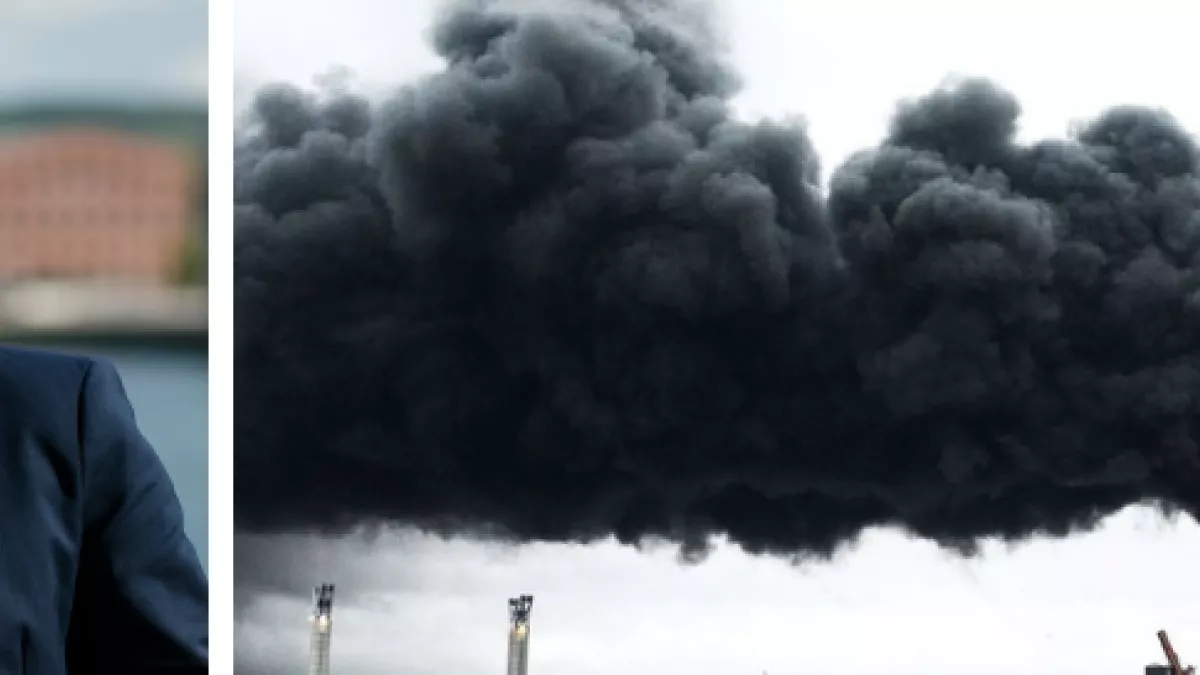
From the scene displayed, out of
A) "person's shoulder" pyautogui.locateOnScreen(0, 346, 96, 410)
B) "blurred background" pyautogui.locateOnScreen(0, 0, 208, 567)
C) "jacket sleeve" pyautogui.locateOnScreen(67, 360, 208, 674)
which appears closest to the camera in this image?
"jacket sleeve" pyautogui.locateOnScreen(67, 360, 208, 674)

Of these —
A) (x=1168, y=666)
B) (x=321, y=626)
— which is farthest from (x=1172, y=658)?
(x=321, y=626)

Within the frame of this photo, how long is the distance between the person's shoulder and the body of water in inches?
25.1

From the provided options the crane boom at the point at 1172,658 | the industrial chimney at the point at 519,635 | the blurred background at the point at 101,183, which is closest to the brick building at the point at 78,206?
the blurred background at the point at 101,183

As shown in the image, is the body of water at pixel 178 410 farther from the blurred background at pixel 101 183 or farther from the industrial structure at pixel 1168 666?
the industrial structure at pixel 1168 666

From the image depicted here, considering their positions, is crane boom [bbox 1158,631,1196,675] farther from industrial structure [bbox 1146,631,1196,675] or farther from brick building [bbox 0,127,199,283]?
brick building [bbox 0,127,199,283]

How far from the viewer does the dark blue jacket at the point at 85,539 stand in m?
1.70

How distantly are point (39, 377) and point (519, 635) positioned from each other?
120cm

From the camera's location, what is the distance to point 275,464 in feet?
8.96

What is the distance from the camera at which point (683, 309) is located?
2693mm

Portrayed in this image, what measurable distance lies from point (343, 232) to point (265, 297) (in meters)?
0.20

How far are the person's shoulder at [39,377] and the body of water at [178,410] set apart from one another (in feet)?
2.09

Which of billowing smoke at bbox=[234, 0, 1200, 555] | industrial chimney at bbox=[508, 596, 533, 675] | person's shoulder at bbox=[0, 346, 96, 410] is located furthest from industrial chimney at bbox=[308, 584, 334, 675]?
person's shoulder at bbox=[0, 346, 96, 410]

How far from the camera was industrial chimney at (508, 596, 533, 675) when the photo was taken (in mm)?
2703

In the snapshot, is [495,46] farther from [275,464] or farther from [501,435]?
[275,464]
